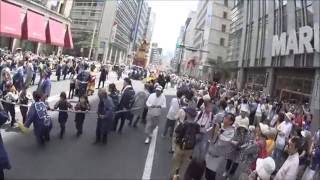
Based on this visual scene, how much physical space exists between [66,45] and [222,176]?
46.4 meters

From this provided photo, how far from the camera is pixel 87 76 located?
22.9m

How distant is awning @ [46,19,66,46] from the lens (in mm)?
48969

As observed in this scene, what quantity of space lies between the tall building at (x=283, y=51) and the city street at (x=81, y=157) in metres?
11.5

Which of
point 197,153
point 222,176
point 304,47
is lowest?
point 222,176

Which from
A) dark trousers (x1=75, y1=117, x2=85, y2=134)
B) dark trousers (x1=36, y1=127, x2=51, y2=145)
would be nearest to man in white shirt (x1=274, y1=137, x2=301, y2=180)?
dark trousers (x1=36, y1=127, x2=51, y2=145)

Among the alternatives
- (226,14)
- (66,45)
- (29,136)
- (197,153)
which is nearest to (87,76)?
(29,136)

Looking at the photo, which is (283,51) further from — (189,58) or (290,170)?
(189,58)

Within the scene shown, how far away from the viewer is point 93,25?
103 m

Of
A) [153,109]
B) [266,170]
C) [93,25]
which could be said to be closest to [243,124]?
[153,109]

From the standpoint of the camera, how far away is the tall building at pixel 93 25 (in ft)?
313

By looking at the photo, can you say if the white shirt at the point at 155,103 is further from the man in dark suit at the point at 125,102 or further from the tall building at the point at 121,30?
the tall building at the point at 121,30

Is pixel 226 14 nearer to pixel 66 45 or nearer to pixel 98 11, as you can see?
pixel 98 11

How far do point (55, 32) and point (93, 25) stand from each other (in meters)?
52.7

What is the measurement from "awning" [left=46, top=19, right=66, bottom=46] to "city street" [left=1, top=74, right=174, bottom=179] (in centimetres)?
3619
